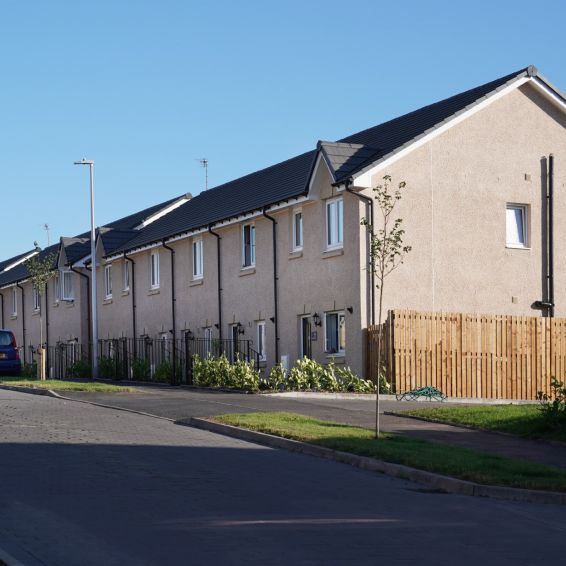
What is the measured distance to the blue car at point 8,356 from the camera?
3856cm

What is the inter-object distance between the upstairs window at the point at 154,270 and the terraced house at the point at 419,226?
6783 millimetres

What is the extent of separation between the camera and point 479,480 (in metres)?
13.4

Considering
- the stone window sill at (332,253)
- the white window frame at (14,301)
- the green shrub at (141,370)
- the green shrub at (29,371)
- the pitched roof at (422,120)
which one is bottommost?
the green shrub at (29,371)

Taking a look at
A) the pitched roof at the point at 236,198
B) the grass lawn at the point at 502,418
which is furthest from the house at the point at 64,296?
the grass lawn at the point at 502,418

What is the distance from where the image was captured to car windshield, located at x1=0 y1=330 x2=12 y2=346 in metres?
38.9

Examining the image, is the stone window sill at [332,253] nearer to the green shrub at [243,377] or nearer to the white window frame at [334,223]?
the white window frame at [334,223]

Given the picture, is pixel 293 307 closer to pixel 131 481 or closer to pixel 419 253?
pixel 419 253

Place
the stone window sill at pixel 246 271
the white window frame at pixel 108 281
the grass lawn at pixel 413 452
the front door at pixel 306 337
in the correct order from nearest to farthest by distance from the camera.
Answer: the grass lawn at pixel 413 452 → the front door at pixel 306 337 → the stone window sill at pixel 246 271 → the white window frame at pixel 108 281

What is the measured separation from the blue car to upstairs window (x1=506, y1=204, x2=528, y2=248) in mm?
17607

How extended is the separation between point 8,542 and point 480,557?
3803 mm

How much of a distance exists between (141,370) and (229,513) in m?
27.3

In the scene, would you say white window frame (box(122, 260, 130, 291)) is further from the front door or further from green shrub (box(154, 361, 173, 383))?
the front door

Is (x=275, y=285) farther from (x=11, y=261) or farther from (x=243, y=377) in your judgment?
(x=11, y=261)

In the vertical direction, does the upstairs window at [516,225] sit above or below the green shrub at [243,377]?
above
